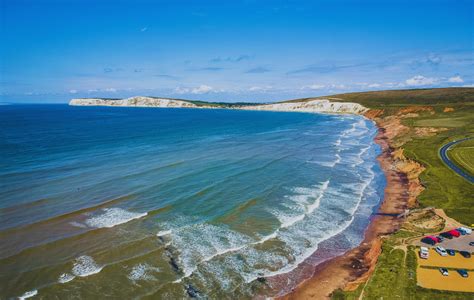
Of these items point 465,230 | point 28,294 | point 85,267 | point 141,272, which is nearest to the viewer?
point 28,294

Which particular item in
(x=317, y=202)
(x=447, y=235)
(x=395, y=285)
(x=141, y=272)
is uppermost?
(x=447, y=235)

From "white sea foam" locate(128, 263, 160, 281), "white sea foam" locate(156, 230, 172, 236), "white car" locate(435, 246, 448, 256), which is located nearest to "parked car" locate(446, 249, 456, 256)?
"white car" locate(435, 246, 448, 256)

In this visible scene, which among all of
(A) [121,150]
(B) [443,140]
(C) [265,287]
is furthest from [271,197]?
(B) [443,140]

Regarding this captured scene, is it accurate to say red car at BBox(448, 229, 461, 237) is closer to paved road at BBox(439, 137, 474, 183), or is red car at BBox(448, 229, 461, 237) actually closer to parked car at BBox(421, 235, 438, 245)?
parked car at BBox(421, 235, 438, 245)

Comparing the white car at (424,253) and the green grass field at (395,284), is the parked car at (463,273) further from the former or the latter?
the green grass field at (395,284)

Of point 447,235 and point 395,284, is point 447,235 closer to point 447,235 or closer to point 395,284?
point 447,235

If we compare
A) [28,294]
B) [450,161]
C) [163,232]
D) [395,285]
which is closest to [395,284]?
[395,285]
